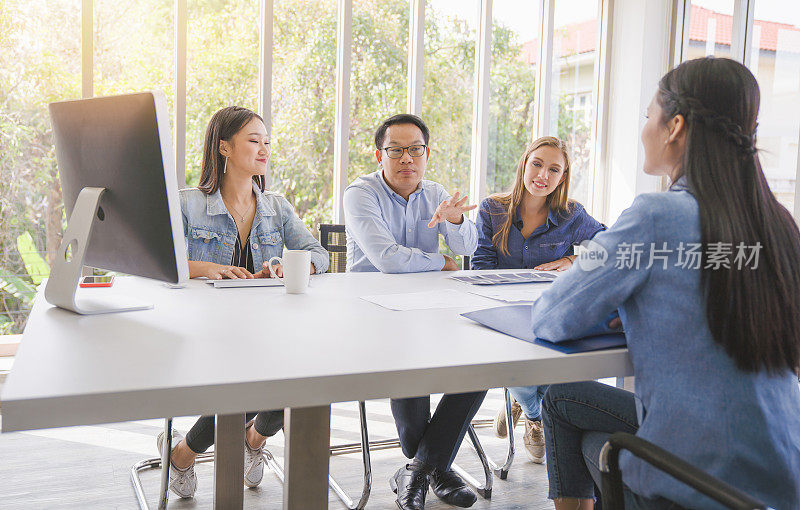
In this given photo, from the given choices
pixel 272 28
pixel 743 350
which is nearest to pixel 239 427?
pixel 743 350

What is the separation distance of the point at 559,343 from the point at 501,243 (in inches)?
60.2

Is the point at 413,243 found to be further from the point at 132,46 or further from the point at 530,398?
the point at 132,46

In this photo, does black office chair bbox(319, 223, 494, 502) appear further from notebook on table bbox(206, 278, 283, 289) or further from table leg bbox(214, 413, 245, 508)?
notebook on table bbox(206, 278, 283, 289)

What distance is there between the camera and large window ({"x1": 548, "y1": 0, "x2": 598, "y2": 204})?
4.93 metres

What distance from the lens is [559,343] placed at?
1.17 meters

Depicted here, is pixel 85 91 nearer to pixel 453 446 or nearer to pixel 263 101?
pixel 263 101

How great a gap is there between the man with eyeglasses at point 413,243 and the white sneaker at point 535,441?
47 centimetres

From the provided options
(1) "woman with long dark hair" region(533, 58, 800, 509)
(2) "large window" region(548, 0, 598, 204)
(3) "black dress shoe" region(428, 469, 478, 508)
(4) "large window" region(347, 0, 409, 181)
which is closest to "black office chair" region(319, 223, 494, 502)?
(3) "black dress shoe" region(428, 469, 478, 508)

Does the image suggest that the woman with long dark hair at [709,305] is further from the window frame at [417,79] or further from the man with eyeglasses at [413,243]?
the window frame at [417,79]

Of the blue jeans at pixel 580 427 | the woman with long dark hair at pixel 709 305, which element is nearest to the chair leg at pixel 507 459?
the blue jeans at pixel 580 427

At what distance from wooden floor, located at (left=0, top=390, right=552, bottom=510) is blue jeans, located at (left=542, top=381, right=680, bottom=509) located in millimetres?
787

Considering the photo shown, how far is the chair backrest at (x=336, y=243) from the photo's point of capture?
2.70 metres

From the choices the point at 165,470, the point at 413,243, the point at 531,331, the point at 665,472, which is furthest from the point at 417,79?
the point at 665,472

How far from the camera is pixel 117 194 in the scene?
1350mm
